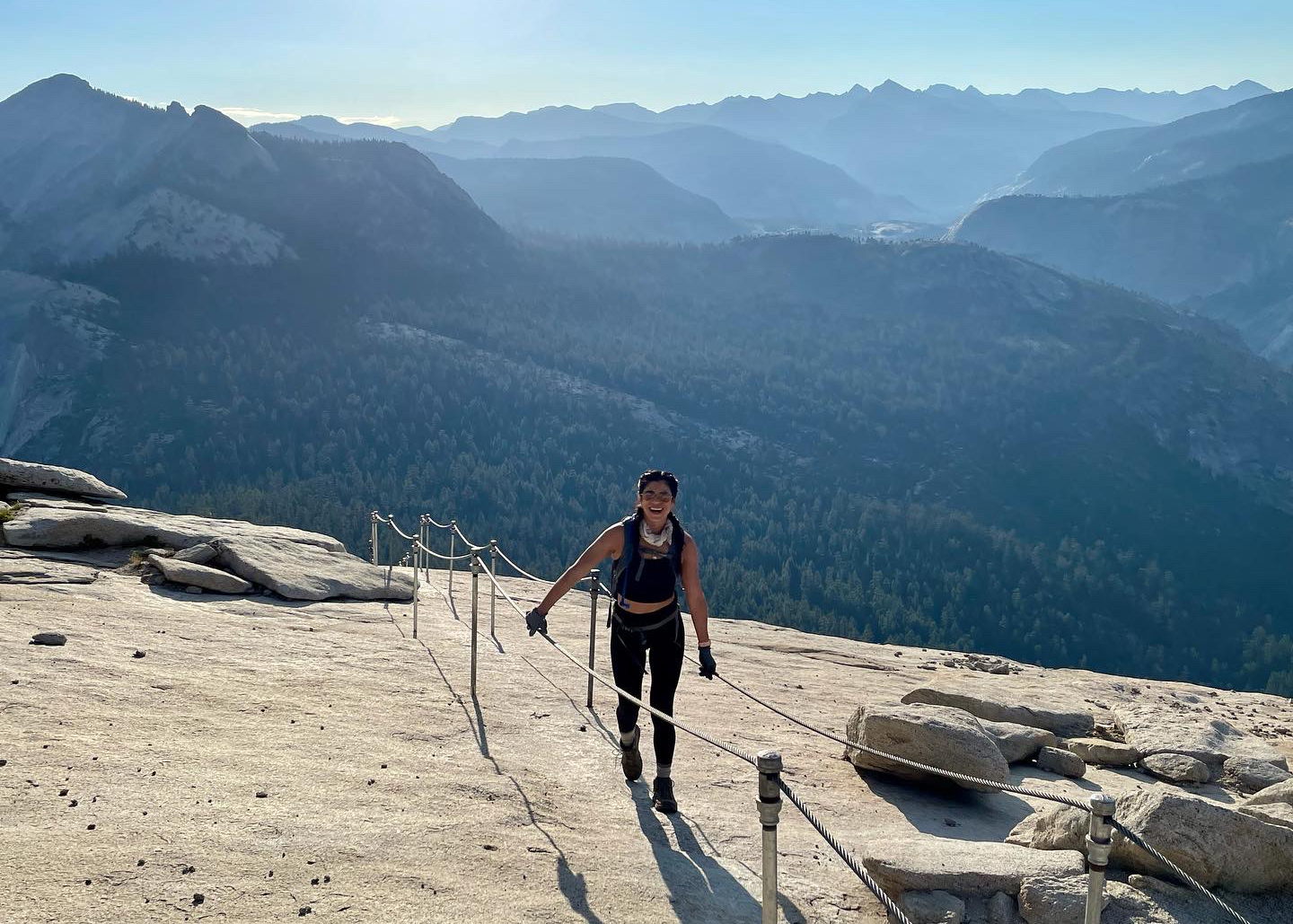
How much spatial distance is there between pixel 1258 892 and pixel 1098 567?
4187 inches

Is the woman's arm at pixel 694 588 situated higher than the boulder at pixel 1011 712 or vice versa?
the woman's arm at pixel 694 588

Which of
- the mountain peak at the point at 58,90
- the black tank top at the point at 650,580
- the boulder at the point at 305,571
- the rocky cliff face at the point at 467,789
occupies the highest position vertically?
the mountain peak at the point at 58,90

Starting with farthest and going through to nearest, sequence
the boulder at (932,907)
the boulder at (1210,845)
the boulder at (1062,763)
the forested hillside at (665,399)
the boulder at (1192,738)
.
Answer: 1. the forested hillside at (665,399)
2. the boulder at (1192,738)
3. the boulder at (1062,763)
4. the boulder at (1210,845)
5. the boulder at (932,907)

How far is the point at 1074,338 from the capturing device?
575 ft

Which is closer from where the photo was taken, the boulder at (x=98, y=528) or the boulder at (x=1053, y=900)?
the boulder at (x=1053, y=900)

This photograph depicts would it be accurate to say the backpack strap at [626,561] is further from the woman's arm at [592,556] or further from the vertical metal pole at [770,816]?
the vertical metal pole at [770,816]

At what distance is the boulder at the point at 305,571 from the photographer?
574 inches

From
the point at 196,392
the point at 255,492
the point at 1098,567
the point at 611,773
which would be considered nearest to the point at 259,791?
the point at 611,773

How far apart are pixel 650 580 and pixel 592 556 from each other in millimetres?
581

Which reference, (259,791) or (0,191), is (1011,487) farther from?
(0,191)

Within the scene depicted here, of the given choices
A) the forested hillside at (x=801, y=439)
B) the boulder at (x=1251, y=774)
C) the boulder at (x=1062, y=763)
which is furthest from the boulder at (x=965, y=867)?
the forested hillside at (x=801, y=439)

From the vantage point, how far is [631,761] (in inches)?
328

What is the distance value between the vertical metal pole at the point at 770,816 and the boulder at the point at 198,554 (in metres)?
11.9

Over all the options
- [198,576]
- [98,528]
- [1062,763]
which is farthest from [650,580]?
[98,528]
